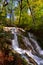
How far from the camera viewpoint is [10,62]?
8.73 m

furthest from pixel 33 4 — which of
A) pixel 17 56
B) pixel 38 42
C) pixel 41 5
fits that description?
pixel 17 56

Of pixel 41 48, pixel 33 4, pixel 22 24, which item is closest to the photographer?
pixel 41 48

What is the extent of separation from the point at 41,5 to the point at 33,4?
35.0 inches

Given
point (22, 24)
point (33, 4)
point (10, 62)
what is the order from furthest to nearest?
point (22, 24) → point (33, 4) → point (10, 62)

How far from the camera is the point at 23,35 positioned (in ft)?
55.8

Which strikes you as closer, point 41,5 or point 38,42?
point 38,42

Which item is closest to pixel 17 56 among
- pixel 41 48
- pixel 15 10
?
pixel 41 48

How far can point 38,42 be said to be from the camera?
695 inches

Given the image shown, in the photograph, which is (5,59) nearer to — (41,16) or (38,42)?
(38,42)

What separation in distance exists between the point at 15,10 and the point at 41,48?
5672mm

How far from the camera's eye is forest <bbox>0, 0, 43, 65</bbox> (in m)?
9.02

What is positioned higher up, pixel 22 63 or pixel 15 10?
pixel 15 10

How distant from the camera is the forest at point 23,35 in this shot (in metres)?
9.02

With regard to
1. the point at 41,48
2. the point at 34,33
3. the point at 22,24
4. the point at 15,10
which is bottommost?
the point at 41,48
